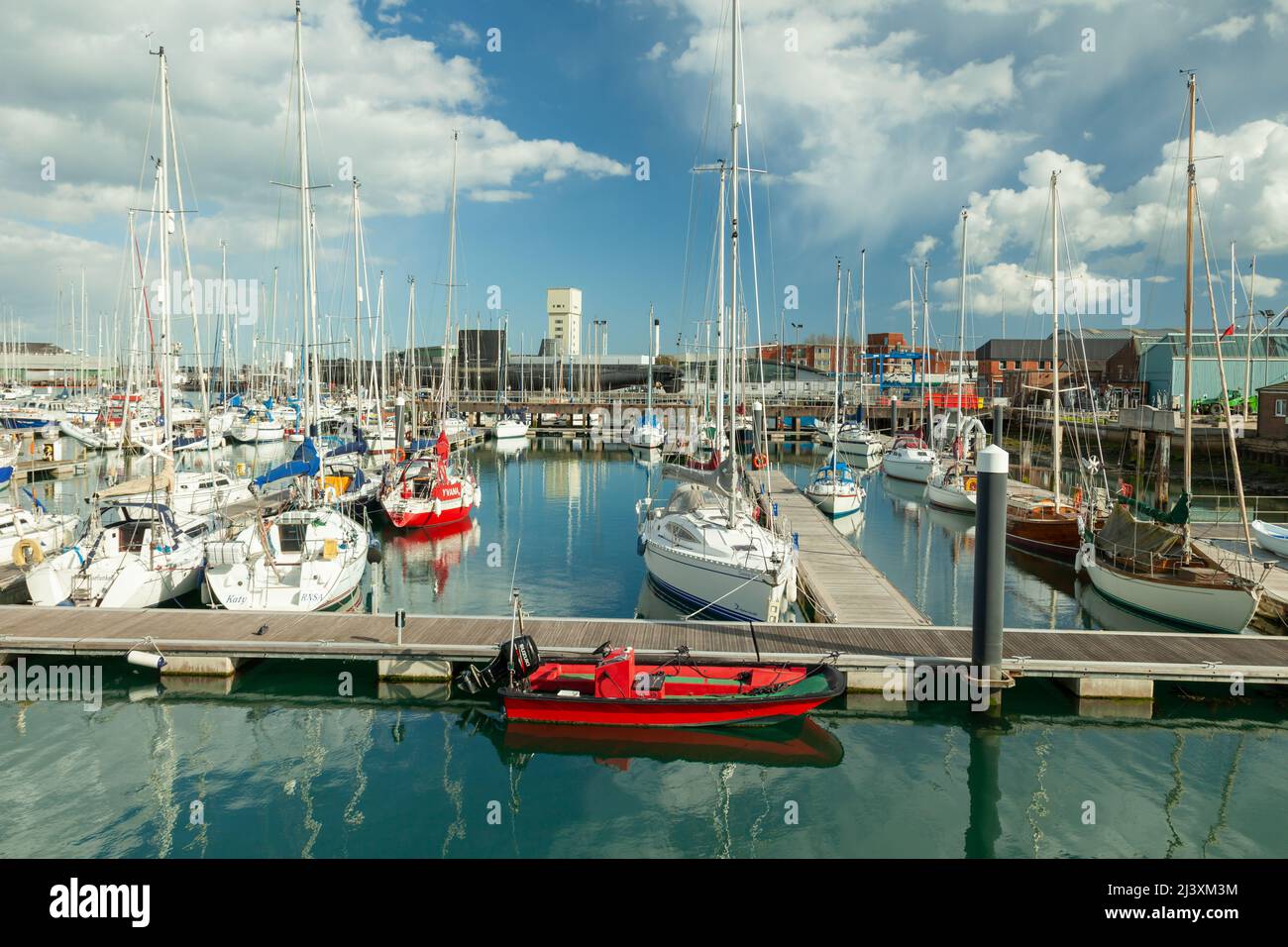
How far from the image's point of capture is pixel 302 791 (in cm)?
1289

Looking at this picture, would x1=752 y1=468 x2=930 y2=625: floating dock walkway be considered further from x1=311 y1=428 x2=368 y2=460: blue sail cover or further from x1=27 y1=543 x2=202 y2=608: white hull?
x1=311 y1=428 x2=368 y2=460: blue sail cover

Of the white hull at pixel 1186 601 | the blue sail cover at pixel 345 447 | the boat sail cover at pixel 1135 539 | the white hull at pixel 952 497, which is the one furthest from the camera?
the blue sail cover at pixel 345 447

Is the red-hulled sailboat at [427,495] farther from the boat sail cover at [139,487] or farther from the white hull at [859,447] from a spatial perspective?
the white hull at [859,447]

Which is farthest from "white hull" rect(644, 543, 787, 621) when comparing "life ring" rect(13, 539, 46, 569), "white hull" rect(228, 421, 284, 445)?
"white hull" rect(228, 421, 284, 445)

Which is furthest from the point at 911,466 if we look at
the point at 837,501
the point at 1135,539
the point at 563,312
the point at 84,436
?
the point at 563,312

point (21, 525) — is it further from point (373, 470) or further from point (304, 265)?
point (373, 470)

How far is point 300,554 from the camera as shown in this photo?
2158cm

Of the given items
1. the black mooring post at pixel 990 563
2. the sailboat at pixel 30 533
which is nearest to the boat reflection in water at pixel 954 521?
the black mooring post at pixel 990 563

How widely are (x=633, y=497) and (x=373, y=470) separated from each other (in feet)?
51.0

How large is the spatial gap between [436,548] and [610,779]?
66.3ft

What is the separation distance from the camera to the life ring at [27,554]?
21.5 metres

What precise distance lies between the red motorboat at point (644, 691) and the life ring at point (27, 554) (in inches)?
565

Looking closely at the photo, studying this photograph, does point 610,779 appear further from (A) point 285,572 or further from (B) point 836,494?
(B) point 836,494
